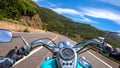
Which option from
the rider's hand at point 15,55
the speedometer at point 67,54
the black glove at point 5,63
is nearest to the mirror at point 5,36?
the rider's hand at point 15,55

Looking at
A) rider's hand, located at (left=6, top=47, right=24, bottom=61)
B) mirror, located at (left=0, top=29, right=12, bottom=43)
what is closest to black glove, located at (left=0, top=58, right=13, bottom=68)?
rider's hand, located at (left=6, top=47, right=24, bottom=61)

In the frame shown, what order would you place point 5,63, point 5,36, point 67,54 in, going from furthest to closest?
point 5,36, point 67,54, point 5,63

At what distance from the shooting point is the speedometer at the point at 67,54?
12.8 feet

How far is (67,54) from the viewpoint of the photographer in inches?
155

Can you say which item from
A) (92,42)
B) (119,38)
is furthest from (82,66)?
(119,38)

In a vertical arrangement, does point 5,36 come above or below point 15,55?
above

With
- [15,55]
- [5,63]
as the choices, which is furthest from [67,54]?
[5,63]

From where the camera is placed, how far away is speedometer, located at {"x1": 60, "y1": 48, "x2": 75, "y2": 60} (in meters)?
3.89

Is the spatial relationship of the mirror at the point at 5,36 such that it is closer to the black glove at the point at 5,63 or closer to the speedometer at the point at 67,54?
the black glove at the point at 5,63

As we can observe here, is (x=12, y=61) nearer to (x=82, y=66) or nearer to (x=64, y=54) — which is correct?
(x=64, y=54)

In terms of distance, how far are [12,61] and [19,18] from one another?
250 ft

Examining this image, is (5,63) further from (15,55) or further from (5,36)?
(5,36)

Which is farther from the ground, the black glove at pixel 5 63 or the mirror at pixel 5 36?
the mirror at pixel 5 36

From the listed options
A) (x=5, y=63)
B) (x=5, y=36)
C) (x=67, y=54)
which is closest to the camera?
(x=5, y=63)
